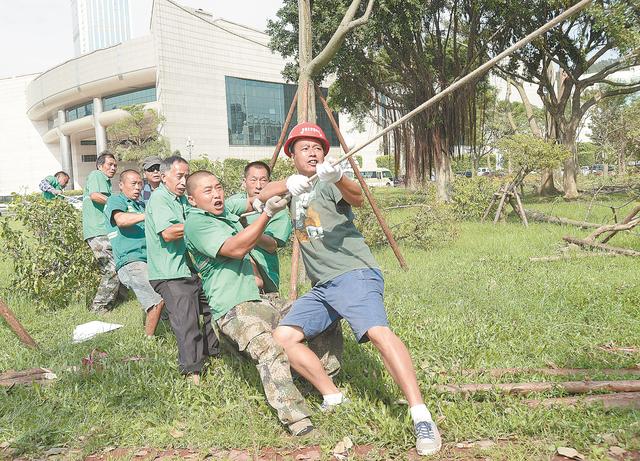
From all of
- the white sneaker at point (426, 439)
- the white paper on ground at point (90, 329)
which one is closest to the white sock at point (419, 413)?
the white sneaker at point (426, 439)

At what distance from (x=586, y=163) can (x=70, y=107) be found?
51951mm

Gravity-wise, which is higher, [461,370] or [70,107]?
[70,107]

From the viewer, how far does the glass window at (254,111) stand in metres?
48.4

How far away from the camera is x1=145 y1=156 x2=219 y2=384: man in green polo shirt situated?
11.9ft

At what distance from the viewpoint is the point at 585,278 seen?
5.72 metres

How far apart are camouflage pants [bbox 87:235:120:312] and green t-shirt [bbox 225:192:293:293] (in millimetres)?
2315

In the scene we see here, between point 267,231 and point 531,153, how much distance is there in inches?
342

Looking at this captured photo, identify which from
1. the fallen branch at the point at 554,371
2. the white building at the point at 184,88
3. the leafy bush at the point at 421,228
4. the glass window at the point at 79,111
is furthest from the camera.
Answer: the glass window at the point at 79,111

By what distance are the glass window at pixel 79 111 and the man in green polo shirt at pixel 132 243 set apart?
52.2 meters

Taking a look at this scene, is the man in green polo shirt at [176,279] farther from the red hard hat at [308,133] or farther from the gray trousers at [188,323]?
the red hard hat at [308,133]

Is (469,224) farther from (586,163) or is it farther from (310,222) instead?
(586,163)

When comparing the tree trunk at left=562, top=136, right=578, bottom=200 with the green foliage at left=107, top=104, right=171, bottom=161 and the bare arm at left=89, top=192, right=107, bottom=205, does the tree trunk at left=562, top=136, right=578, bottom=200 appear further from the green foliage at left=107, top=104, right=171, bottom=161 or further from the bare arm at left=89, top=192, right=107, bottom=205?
the green foliage at left=107, top=104, right=171, bottom=161

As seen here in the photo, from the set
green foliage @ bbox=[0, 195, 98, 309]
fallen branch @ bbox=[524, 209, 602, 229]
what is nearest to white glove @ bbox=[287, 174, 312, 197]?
green foliage @ bbox=[0, 195, 98, 309]

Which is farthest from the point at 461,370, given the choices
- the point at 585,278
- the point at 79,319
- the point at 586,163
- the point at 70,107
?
the point at 70,107
